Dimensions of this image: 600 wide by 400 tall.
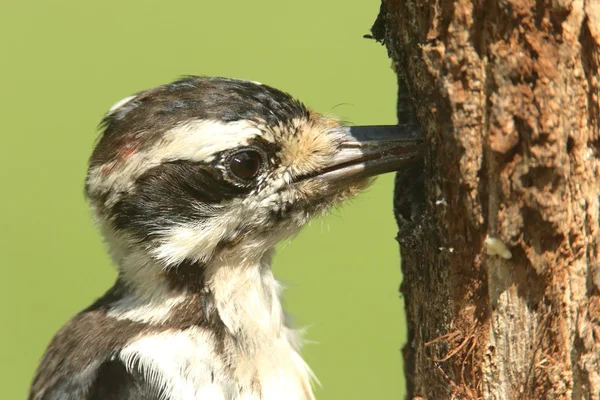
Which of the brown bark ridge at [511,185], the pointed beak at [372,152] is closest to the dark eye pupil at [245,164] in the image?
the pointed beak at [372,152]

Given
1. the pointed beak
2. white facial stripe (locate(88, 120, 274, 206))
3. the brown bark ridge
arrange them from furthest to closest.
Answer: white facial stripe (locate(88, 120, 274, 206)), the pointed beak, the brown bark ridge

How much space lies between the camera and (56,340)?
15.2 feet

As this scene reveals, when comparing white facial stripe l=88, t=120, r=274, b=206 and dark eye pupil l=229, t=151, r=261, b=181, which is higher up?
white facial stripe l=88, t=120, r=274, b=206

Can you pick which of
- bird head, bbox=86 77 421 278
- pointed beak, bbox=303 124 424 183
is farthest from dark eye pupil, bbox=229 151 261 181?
pointed beak, bbox=303 124 424 183

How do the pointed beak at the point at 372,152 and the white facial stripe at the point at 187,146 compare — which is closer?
the pointed beak at the point at 372,152

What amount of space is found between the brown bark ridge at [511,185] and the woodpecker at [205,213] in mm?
720

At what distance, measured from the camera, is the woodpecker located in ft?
12.9

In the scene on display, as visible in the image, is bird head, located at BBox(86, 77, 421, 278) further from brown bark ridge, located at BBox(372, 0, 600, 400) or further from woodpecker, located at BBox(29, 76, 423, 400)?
brown bark ridge, located at BBox(372, 0, 600, 400)

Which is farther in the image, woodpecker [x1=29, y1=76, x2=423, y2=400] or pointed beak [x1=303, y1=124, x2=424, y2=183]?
woodpecker [x1=29, y1=76, x2=423, y2=400]

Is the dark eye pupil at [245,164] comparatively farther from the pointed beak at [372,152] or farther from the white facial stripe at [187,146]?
the pointed beak at [372,152]

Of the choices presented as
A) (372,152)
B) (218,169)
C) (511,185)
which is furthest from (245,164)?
(511,185)

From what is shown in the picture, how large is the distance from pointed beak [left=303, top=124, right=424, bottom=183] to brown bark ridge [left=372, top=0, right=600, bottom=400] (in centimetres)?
33

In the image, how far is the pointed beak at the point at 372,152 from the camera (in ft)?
11.9

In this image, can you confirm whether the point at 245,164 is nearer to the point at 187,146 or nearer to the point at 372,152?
the point at 187,146
